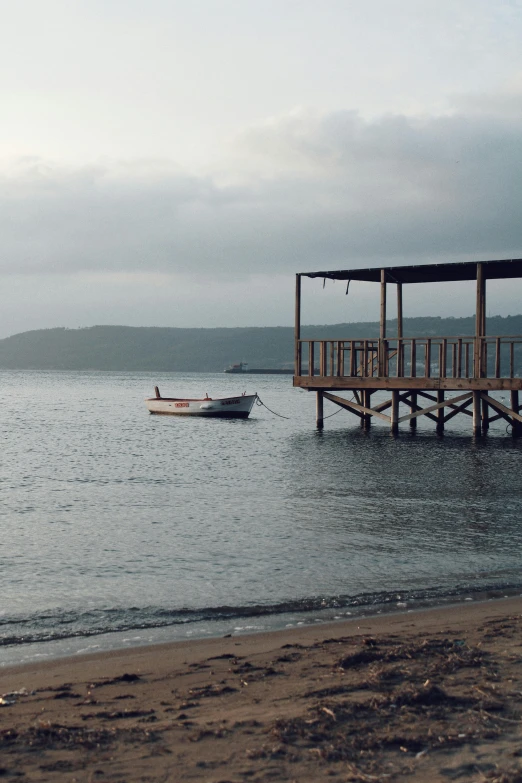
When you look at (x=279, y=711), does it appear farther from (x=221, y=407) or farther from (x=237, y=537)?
(x=221, y=407)

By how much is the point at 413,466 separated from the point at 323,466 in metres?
2.84

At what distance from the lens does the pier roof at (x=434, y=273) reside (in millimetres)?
27433

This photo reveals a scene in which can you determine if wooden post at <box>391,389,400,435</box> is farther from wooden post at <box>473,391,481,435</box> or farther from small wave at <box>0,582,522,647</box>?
small wave at <box>0,582,522,647</box>

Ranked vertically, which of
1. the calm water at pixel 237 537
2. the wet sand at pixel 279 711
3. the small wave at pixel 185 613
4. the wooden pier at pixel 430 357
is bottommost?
the calm water at pixel 237 537

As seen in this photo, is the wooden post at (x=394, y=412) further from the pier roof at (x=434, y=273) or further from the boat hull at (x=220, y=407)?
the boat hull at (x=220, y=407)

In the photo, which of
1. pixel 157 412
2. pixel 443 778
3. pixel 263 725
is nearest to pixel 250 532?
pixel 263 725

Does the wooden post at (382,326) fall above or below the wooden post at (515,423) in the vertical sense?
above

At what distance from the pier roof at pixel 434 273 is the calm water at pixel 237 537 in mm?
6609

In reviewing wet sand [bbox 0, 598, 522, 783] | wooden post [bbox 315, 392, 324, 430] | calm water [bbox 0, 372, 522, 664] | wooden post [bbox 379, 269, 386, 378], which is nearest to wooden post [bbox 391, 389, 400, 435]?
wooden post [bbox 379, 269, 386, 378]

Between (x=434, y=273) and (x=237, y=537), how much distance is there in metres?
18.9

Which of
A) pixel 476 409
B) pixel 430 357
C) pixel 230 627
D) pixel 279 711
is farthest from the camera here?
pixel 476 409

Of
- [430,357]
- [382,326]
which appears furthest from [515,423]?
[382,326]

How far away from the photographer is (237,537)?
13.9m

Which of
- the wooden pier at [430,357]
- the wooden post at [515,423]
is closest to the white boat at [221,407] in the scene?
the wooden pier at [430,357]
